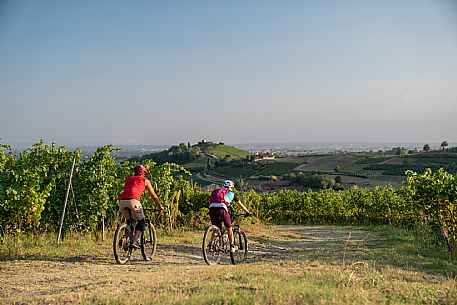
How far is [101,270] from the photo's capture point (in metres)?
6.97

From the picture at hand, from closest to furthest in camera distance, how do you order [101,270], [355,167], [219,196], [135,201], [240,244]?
1. [101,270]
2. [135,201]
3. [219,196]
4. [240,244]
5. [355,167]

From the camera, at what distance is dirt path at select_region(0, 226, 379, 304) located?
5277 mm

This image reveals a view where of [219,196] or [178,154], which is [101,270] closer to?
[219,196]

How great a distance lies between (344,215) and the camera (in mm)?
20438

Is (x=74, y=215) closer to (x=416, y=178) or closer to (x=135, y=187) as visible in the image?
(x=135, y=187)

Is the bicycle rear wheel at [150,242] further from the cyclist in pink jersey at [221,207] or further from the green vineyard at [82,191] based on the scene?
the green vineyard at [82,191]

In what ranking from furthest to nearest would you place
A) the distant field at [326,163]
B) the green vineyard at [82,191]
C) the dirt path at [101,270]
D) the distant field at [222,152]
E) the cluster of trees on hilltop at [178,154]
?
the distant field at [222,152], the distant field at [326,163], the cluster of trees on hilltop at [178,154], the green vineyard at [82,191], the dirt path at [101,270]

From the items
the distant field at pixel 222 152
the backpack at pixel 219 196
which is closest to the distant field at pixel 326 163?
the distant field at pixel 222 152

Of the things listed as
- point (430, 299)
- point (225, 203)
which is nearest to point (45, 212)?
point (225, 203)

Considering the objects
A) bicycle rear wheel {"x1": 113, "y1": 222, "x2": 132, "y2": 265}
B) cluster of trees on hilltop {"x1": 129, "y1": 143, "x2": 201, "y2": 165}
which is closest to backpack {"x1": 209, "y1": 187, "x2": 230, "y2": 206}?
bicycle rear wheel {"x1": 113, "y1": 222, "x2": 132, "y2": 265}

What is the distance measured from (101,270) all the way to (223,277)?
235 cm

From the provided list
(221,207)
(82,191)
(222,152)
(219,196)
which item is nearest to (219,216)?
(221,207)

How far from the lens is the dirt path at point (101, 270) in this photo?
17.3 feet

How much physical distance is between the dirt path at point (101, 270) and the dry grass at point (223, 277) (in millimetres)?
15
